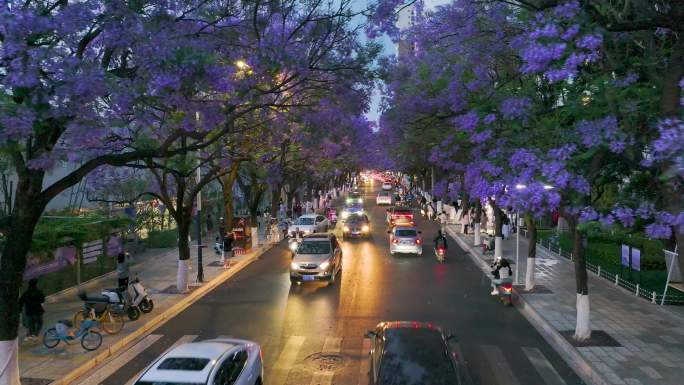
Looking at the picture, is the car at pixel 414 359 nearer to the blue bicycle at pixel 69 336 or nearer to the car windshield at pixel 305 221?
the blue bicycle at pixel 69 336

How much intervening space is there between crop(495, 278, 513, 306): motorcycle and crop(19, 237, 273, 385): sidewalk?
993cm

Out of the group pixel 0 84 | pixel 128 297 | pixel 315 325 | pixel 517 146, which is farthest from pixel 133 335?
pixel 517 146

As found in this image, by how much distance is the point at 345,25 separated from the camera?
44.8 ft

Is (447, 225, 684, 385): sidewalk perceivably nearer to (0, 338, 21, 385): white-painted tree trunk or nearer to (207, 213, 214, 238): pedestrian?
(0, 338, 21, 385): white-painted tree trunk

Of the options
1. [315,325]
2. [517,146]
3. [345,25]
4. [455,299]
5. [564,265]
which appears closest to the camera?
[517,146]

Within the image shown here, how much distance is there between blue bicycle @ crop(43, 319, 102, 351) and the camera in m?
12.5

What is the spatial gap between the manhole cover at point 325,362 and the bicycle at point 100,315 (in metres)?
5.37

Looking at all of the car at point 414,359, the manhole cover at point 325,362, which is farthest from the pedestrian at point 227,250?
the car at point 414,359

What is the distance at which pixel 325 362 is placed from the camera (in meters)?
11.8

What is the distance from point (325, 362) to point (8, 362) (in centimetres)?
595

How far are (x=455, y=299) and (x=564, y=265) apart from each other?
28.3ft

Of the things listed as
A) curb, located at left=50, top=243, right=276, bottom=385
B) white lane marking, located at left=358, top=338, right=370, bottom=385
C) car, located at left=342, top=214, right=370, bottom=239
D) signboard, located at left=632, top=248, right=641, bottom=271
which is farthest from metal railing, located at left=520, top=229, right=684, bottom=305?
curb, located at left=50, top=243, right=276, bottom=385

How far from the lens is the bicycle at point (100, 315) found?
1370 cm

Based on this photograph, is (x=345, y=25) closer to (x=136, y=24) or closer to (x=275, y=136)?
(x=136, y=24)
